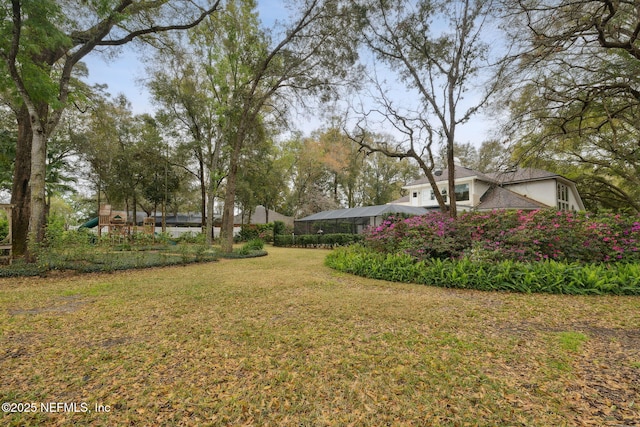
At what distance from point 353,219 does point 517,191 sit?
416 inches

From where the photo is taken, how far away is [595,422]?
5.28 feet

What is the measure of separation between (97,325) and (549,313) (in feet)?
18.0

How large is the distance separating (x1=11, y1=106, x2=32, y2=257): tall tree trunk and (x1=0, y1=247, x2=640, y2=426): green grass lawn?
473 cm

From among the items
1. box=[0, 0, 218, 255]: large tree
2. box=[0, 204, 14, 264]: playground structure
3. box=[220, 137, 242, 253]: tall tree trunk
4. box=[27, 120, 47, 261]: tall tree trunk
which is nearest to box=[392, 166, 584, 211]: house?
box=[220, 137, 242, 253]: tall tree trunk

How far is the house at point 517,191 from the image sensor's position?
15.7 meters

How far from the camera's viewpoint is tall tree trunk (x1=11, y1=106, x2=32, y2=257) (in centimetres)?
743

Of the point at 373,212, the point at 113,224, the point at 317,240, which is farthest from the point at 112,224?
the point at 373,212

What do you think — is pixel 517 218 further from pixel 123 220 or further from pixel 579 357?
pixel 123 220

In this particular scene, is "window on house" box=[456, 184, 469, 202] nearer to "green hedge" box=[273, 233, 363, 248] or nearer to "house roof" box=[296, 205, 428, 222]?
"house roof" box=[296, 205, 428, 222]

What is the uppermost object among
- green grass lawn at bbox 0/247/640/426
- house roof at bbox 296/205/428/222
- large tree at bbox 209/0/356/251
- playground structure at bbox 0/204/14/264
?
large tree at bbox 209/0/356/251

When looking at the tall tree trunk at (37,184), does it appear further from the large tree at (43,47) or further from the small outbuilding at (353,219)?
the small outbuilding at (353,219)

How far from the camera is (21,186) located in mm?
7508

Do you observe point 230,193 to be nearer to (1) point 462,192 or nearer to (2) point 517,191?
(1) point 462,192

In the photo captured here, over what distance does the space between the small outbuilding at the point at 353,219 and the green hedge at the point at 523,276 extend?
8712mm
